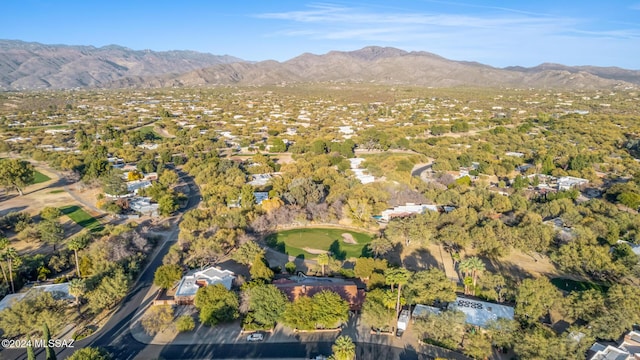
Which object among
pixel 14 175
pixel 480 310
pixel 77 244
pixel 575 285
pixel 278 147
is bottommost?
pixel 575 285

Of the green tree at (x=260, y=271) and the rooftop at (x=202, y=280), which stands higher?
the green tree at (x=260, y=271)

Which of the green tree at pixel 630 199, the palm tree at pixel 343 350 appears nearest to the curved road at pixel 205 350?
the palm tree at pixel 343 350

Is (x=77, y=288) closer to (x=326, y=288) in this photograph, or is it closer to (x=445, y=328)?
(x=326, y=288)

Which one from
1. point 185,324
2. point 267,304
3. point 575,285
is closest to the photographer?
point 185,324

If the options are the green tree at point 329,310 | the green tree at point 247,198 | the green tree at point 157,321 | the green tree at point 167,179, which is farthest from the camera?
the green tree at point 167,179

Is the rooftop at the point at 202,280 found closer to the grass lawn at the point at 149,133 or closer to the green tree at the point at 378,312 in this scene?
the green tree at the point at 378,312

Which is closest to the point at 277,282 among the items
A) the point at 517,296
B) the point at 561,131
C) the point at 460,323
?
the point at 460,323

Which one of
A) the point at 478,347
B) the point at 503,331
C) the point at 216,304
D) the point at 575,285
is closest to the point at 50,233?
the point at 216,304
